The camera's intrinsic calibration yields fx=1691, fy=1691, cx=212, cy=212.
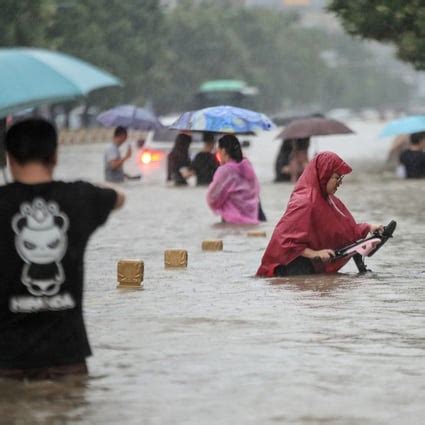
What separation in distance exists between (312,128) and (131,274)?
15048mm

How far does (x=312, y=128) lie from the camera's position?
2784 cm

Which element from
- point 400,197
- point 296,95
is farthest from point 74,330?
point 296,95

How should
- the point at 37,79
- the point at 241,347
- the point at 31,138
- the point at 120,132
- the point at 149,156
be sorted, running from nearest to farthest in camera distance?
the point at 31,138
the point at 37,79
the point at 241,347
the point at 120,132
the point at 149,156

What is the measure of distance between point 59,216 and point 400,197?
19251 millimetres

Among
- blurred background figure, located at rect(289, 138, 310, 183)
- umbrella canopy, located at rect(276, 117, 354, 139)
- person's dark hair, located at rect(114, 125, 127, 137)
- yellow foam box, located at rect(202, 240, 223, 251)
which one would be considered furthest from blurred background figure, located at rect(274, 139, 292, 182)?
yellow foam box, located at rect(202, 240, 223, 251)

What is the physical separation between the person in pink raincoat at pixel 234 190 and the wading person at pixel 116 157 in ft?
25.5

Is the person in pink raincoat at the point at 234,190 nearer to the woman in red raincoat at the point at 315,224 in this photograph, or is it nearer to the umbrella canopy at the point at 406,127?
the woman in red raincoat at the point at 315,224

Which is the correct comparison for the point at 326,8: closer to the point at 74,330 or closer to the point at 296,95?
the point at 74,330

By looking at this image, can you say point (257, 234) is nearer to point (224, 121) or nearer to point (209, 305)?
point (224, 121)

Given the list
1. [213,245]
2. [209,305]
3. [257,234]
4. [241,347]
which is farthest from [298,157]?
[241,347]

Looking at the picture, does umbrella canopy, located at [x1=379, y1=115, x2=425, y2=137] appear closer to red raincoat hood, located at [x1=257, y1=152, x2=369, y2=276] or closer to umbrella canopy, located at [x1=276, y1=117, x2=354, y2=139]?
umbrella canopy, located at [x1=276, y1=117, x2=354, y2=139]

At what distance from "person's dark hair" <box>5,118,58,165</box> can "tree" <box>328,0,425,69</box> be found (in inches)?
1014

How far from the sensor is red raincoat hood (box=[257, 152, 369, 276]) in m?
12.9

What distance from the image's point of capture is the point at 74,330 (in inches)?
314
